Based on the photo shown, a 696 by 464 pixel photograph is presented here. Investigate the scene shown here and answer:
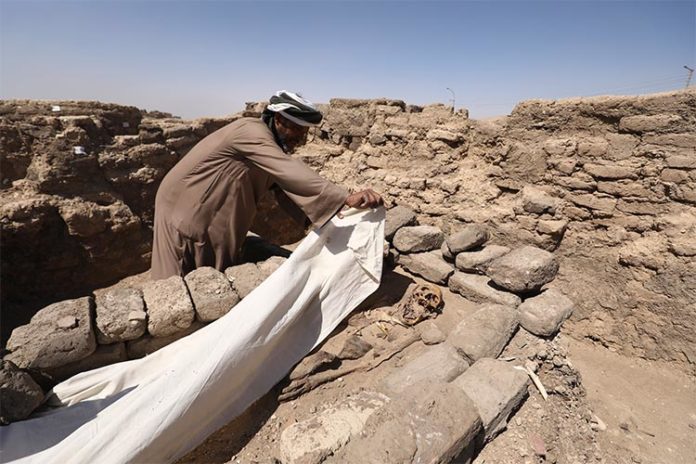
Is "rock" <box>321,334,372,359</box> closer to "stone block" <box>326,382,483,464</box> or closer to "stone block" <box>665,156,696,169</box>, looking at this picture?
"stone block" <box>326,382,483,464</box>

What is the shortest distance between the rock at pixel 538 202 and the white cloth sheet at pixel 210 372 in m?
1.72

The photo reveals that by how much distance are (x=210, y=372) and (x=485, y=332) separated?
193cm

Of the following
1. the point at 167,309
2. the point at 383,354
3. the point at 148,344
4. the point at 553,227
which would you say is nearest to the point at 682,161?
the point at 553,227

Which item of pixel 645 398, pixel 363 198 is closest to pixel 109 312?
pixel 363 198

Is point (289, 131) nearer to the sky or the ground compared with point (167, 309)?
nearer to the sky

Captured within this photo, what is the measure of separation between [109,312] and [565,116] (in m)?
4.06

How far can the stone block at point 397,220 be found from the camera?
3855mm

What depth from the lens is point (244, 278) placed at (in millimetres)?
2727

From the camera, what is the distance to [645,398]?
2.67 meters

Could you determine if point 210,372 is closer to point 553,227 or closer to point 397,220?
point 397,220

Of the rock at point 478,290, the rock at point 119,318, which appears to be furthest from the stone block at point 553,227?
the rock at point 119,318

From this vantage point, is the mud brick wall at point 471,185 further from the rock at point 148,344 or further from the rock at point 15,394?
the rock at point 15,394

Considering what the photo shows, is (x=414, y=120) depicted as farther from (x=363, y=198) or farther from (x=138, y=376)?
(x=138, y=376)

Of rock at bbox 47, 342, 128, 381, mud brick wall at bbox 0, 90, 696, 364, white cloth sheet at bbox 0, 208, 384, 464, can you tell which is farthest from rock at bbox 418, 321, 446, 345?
rock at bbox 47, 342, 128, 381
